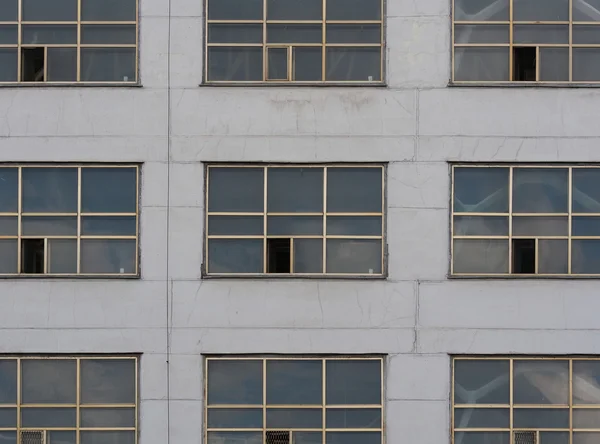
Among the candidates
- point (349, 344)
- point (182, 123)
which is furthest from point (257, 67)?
point (349, 344)

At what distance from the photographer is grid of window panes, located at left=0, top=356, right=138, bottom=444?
14148 millimetres

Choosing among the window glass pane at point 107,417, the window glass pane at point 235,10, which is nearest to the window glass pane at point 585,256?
the window glass pane at point 235,10

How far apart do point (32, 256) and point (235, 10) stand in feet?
19.4

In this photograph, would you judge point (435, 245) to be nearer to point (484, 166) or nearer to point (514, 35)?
point (484, 166)

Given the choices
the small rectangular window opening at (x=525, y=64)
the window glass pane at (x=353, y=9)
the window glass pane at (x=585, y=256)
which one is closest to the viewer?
the window glass pane at (x=585, y=256)

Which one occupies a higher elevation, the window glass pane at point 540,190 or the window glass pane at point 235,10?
the window glass pane at point 235,10

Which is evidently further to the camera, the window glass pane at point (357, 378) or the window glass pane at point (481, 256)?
the window glass pane at point (481, 256)

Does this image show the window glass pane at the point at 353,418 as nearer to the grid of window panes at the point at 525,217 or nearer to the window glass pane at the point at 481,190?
the grid of window panes at the point at 525,217

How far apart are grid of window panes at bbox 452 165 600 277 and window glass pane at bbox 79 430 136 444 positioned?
6.74 metres

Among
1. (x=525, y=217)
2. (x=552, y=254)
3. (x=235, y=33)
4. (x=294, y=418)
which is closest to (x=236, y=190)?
(x=235, y=33)

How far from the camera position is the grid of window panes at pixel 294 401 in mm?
14172

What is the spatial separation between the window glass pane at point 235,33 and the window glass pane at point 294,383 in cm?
600

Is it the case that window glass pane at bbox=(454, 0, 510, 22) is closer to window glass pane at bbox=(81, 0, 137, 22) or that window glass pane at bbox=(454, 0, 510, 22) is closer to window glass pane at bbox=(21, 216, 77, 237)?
window glass pane at bbox=(81, 0, 137, 22)

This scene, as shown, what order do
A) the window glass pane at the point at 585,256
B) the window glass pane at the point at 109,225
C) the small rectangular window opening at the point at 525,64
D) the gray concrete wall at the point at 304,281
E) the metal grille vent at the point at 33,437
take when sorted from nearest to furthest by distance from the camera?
1. the gray concrete wall at the point at 304,281
2. the metal grille vent at the point at 33,437
3. the window glass pane at the point at 585,256
4. the window glass pane at the point at 109,225
5. the small rectangular window opening at the point at 525,64
